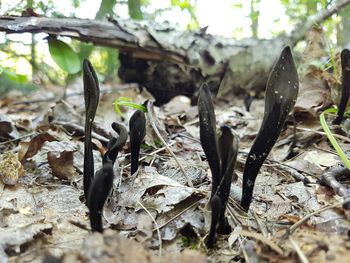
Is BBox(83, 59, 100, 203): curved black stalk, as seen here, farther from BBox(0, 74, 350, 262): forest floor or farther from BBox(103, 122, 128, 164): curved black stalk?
BBox(0, 74, 350, 262): forest floor

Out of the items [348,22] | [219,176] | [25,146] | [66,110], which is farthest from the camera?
[348,22]

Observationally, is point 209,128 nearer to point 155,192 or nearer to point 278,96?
point 278,96

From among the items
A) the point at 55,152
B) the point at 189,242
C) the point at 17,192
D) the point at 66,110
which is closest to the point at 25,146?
the point at 55,152

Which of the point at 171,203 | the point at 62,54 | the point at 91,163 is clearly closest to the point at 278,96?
the point at 171,203

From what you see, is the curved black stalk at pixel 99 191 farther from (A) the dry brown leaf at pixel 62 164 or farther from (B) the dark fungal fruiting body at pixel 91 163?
(A) the dry brown leaf at pixel 62 164

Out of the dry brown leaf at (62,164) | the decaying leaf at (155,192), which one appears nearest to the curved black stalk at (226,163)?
the decaying leaf at (155,192)

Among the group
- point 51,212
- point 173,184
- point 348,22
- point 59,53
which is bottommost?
point 51,212

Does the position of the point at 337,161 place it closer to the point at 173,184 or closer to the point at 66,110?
the point at 173,184

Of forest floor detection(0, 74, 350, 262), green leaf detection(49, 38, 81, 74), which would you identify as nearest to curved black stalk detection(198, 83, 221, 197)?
forest floor detection(0, 74, 350, 262)

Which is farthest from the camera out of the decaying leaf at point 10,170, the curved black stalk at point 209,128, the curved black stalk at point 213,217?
the decaying leaf at point 10,170
